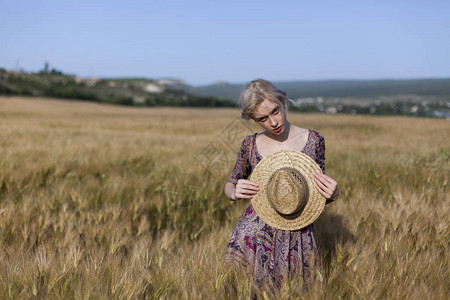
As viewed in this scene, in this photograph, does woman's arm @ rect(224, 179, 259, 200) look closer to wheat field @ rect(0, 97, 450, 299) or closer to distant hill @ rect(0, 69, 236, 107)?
wheat field @ rect(0, 97, 450, 299)

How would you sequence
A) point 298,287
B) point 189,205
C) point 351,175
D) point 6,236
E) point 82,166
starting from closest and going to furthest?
1. point 298,287
2. point 6,236
3. point 189,205
4. point 351,175
5. point 82,166

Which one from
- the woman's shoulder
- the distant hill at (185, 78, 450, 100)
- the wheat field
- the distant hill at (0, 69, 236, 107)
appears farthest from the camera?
the distant hill at (0, 69, 236, 107)

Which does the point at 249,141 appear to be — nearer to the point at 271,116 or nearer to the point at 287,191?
the point at 271,116

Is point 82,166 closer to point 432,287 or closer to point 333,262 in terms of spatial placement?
point 333,262

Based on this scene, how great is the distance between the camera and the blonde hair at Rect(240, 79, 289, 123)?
5.37 feet

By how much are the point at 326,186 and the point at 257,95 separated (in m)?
0.50

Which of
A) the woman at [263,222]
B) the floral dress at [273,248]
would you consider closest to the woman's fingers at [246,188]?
the woman at [263,222]

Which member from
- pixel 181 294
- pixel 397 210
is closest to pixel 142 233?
pixel 181 294

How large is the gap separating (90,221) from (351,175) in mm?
2641

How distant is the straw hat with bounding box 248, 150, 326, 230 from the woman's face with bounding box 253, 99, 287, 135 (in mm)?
116

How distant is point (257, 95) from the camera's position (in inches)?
64.6

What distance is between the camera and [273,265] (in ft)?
5.62

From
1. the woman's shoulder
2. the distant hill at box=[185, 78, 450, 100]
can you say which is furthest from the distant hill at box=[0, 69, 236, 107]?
the woman's shoulder

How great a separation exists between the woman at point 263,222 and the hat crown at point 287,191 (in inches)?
3.0
